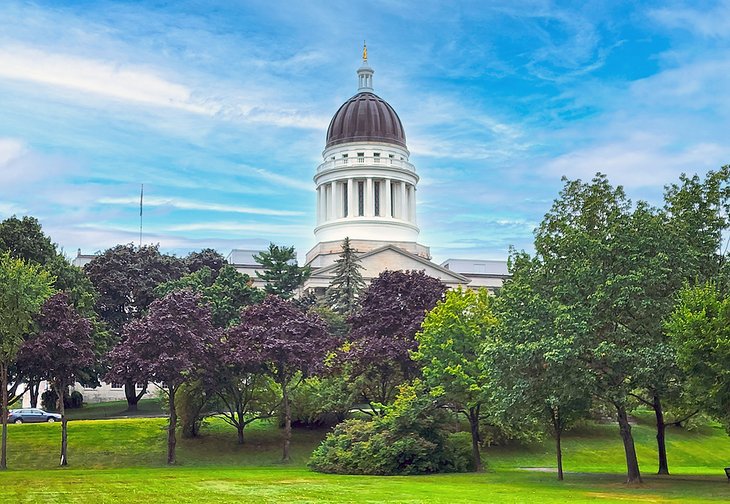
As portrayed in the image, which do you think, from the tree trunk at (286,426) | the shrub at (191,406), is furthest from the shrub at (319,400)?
the shrub at (191,406)

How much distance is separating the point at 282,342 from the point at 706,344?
21.1 meters

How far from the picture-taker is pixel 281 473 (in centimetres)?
3425

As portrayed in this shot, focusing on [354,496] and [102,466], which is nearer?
[354,496]

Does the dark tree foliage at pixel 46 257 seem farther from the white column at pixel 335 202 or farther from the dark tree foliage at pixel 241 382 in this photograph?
the white column at pixel 335 202

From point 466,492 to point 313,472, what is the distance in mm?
11076

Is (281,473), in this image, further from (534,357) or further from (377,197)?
(377,197)

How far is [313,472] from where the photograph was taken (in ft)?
118

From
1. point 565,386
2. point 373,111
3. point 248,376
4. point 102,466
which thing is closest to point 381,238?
point 373,111

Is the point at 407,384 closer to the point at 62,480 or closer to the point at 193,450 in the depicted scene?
the point at 193,450

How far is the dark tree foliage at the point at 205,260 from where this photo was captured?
81375 millimetres

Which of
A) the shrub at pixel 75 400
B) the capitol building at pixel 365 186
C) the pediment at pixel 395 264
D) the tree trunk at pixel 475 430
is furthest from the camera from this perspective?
the capitol building at pixel 365 186

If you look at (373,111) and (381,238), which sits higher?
(373,111)

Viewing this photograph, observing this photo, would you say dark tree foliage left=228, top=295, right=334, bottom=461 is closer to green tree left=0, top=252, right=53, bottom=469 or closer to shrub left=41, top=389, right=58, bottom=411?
green tree left=0, top=252, right=53, bottom=469

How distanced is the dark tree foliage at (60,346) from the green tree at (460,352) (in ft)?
47.5
